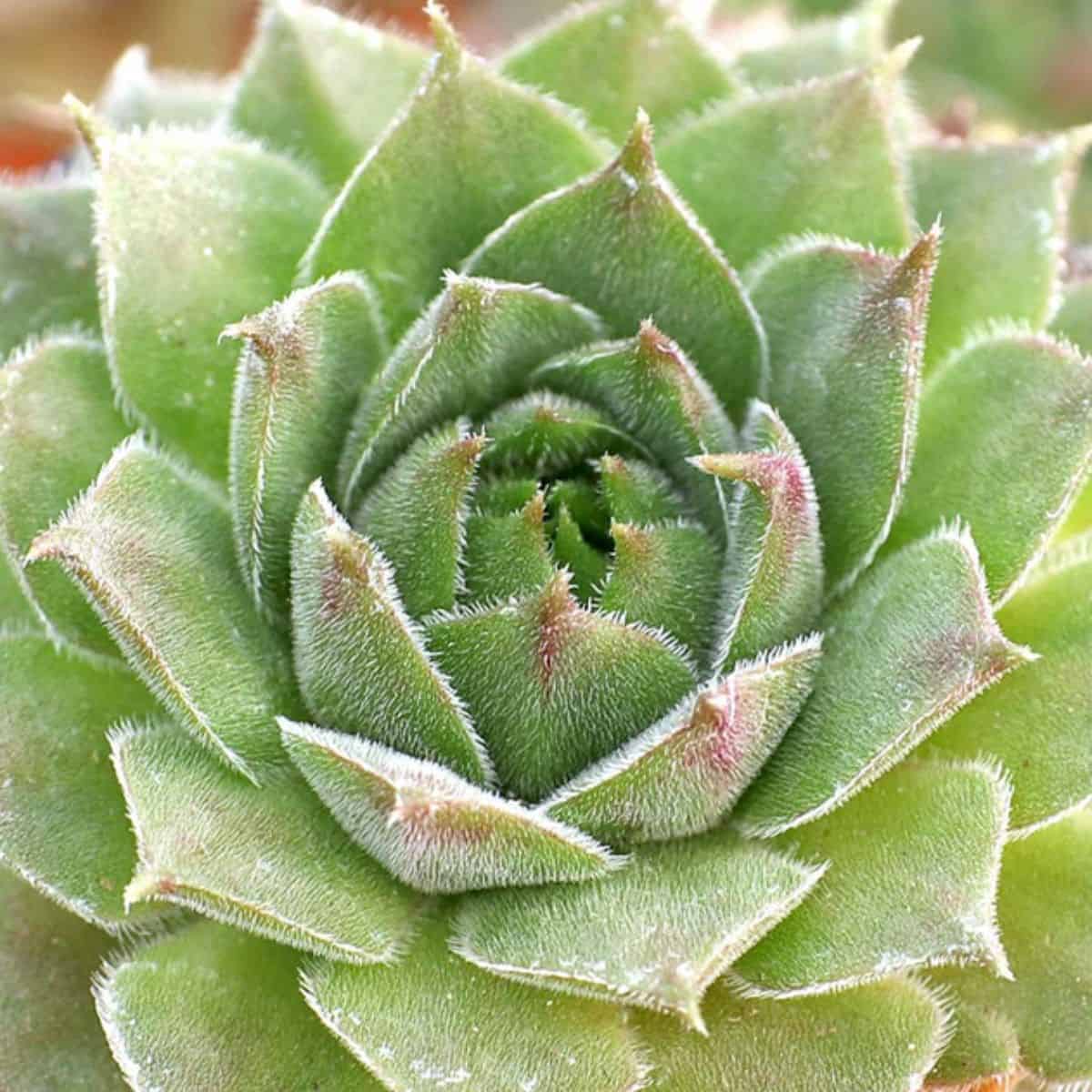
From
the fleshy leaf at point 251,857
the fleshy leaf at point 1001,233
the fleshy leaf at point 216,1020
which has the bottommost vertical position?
the fleshy leaf at point 216,1020

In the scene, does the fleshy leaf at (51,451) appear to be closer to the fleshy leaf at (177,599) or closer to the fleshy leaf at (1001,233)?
the fleshy leaf at (177,599)

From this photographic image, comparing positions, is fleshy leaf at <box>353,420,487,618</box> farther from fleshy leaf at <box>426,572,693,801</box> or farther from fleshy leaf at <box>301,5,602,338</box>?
fleshy leaf at <box>301,5,602,338</box>

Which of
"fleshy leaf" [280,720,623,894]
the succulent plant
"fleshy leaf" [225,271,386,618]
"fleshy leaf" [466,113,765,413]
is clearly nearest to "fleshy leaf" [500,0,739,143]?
the succulent plant

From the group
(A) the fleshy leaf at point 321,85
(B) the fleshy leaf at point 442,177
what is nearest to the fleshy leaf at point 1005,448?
(B) the fleshy leaf at point 442,177

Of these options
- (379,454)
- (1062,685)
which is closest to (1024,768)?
(1062,685)

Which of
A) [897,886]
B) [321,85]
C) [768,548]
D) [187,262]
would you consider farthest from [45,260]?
[897,886]

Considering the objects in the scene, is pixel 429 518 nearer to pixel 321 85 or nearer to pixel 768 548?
pixel 768 548
